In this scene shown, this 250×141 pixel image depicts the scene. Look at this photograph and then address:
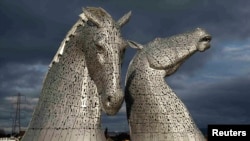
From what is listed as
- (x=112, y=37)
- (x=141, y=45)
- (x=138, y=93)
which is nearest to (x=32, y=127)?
(x=112, y=37)

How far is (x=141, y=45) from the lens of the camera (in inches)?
475

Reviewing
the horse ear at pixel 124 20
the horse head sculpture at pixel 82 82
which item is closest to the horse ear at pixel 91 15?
the horse head sculpture at pixel 82 82

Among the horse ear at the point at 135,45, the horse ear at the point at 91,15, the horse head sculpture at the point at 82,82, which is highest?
the horse ear at the point at 135,45

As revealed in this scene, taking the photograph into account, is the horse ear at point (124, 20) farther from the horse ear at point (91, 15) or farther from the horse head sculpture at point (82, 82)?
the horse ear at point (91, 15)

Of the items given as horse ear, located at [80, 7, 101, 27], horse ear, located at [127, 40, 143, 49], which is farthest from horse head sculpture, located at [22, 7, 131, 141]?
horse ear, located at [127, 40, 143, 49]

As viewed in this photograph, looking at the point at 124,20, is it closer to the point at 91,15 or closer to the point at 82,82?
the point at 91,15

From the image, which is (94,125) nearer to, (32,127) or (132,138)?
(32,127)

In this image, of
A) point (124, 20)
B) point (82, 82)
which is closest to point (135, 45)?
point (124, 20)

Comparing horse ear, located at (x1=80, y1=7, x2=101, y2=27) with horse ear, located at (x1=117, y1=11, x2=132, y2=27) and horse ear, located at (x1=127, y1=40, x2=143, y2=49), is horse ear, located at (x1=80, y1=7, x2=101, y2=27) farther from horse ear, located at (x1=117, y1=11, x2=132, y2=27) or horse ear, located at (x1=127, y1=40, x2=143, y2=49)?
horse ear, located at (x1=127, y1=40, x2=143, y2=49)

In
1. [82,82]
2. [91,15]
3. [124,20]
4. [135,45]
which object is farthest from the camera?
[135,45]

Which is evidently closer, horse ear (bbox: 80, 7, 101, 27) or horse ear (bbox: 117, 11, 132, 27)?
horse ear (bbox: 80, 7, 101, 27)

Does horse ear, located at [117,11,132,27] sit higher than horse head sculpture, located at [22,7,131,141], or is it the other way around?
horse ear, located at [117,11,132,27]

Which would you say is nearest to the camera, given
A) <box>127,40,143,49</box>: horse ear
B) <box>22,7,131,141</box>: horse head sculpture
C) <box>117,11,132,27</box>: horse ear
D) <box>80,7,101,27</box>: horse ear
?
<box>22,7,131,141</box>: horse head sculpture

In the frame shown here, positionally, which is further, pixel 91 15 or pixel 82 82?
pixel 82 82
